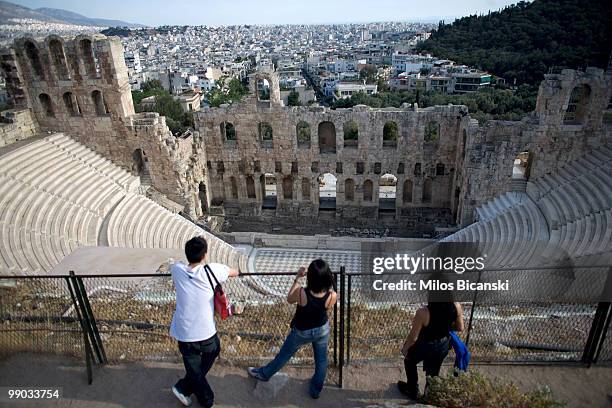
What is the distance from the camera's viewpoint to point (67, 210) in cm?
1424

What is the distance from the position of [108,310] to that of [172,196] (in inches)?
451

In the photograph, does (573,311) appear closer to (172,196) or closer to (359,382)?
(359,382)

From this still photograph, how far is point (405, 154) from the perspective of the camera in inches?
776

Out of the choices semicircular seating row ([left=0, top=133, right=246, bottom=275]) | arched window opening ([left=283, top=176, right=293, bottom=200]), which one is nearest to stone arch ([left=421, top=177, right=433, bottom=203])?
arched window opening ([left=283, top=176, right=293, bottom=200])

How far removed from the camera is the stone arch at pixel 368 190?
823 inches

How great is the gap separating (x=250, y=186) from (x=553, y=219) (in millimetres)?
14019

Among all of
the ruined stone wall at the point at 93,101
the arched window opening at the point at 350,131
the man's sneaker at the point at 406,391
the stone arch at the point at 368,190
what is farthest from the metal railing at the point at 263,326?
the arched window opening at the point at 350,131

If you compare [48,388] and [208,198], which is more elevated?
[48,388]

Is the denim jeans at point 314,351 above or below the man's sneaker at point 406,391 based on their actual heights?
above

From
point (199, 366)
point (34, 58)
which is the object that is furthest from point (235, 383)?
point (34, 58)

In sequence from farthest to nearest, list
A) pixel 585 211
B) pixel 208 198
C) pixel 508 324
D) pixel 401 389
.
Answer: pixel 208 198 < pixel 585 211 < pixel 508 324 < pixel 401 389

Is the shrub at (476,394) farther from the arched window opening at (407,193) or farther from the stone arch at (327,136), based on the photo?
the arched window opening at (407,193)

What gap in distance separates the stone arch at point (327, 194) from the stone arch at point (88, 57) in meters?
11.3

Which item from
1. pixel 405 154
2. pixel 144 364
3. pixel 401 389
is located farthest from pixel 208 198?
pixel 401 389
